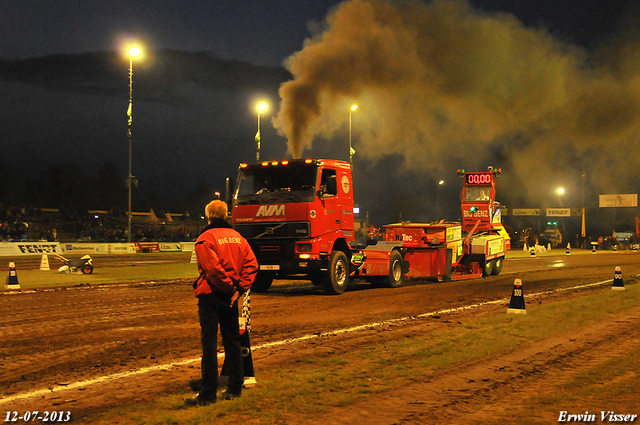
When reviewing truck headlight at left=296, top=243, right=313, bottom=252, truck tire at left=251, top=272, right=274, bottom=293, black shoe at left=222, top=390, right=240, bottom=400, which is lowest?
black shoe at left=222, top=390, right=240, bottom=400

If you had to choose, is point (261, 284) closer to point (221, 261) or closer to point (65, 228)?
point (221, 261)

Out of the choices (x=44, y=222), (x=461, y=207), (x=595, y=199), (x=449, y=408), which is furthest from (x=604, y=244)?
(x=449, y=408)

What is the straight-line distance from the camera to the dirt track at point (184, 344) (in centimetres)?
562

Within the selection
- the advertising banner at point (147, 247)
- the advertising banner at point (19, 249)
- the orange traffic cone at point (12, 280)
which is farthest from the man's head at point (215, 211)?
the advertising banner at point (147, 247)

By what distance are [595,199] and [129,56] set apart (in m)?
67.2

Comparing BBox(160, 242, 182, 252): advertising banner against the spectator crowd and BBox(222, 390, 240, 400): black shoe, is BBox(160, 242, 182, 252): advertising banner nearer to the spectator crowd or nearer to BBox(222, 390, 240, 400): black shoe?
the spectator crowd

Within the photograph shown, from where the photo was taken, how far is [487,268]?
21234 millimetres

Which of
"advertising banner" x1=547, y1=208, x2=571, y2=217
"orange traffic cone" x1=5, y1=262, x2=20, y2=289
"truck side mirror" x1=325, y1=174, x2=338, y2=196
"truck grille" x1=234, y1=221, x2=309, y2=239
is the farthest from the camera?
"advertising banner" x1=547, y1=208, x2=571, y2=217

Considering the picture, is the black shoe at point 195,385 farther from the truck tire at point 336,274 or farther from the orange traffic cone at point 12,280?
the orange traffic cone at point 12,280

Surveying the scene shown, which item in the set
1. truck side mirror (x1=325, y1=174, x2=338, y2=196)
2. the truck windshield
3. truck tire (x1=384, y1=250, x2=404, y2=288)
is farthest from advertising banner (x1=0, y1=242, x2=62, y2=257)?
truck side mirror (x1=325, y1=174, x2=338, y2=196)

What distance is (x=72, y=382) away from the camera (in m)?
6.23

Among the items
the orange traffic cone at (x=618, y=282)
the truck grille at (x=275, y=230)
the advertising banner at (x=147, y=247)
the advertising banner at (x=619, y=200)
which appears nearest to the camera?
the truck grille at (x=275, y=230)

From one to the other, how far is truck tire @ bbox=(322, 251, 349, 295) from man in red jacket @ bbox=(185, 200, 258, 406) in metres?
9.03

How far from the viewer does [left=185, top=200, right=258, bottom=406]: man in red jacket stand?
211 inches
